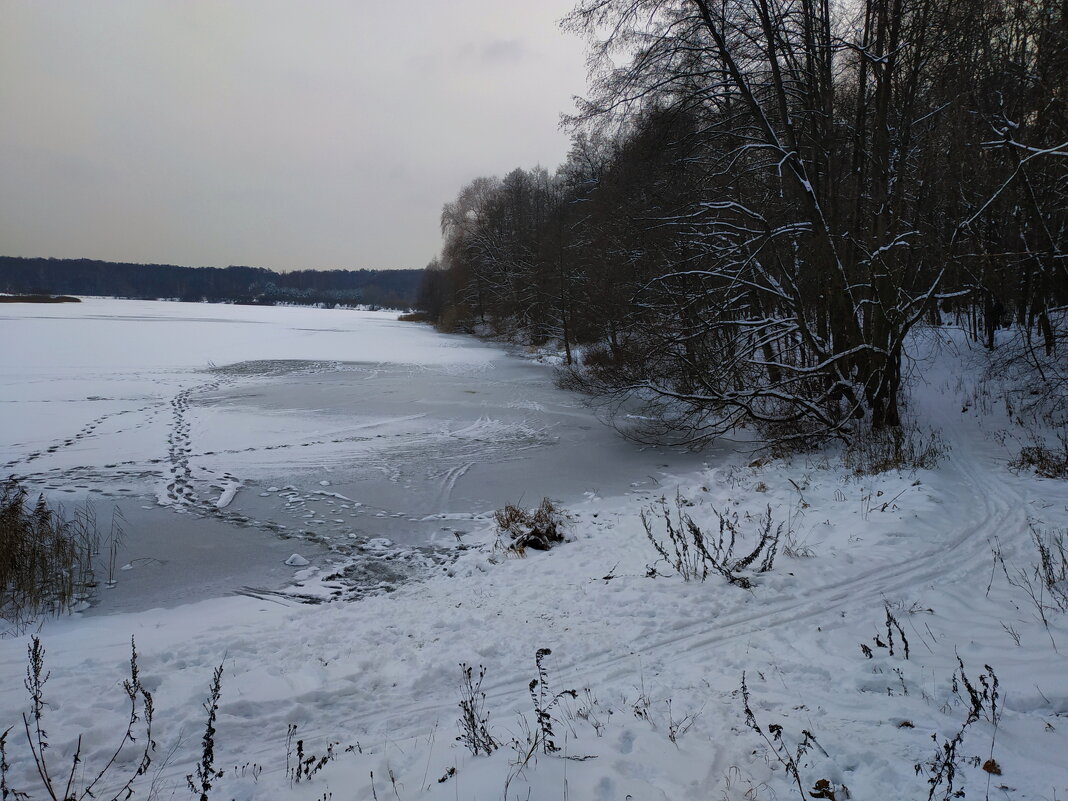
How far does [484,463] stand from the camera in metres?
11.4

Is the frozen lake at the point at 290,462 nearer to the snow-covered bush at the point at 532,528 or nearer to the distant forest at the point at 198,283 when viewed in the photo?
the snow-covered bush at the point at 532,528

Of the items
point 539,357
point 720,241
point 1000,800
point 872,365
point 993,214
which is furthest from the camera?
point 539,357

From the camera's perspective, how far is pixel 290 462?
11.0 meters

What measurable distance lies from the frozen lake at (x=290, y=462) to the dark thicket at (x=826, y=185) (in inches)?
110

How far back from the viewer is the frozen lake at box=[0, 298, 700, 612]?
700 centimetres

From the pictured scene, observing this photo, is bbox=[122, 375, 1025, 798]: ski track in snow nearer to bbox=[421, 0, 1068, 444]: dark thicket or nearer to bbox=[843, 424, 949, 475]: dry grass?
bbox=[843, 424, 949, 475]: dry grass

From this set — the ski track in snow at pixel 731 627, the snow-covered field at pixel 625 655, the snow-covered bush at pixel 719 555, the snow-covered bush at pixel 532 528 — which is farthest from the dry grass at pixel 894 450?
the snow-covered bush at pixel 532 528

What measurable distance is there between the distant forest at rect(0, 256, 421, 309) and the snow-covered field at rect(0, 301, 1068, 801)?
453ft

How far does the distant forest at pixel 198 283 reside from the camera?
152500mm

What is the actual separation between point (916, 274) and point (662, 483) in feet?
17.4

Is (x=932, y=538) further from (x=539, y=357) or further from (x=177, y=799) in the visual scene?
(x=539, y=357)

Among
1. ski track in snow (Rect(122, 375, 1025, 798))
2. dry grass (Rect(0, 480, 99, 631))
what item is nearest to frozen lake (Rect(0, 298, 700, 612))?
dry grass (Rect(0, 480, 99, 631))

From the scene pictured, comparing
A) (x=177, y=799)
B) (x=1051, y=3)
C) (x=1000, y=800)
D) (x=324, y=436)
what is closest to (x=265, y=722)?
(x=177, y=799)

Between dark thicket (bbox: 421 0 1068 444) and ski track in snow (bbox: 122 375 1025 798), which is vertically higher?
dark thicket (bbox: 421 0 1068 444)
